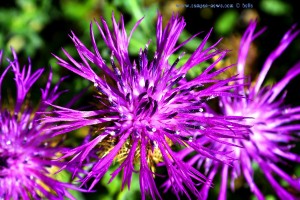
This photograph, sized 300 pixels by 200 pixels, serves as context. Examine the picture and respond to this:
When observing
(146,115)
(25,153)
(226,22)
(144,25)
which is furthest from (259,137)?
(226,22)

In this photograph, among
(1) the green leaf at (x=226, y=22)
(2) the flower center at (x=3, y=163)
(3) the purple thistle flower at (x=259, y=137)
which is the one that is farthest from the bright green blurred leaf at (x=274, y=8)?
(2) the flower center at (x=3, y=163)

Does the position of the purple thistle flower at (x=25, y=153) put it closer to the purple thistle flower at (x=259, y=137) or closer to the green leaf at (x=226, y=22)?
the purple thistle flower at (x=259, y=137)

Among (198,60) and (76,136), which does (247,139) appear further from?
(76,136)

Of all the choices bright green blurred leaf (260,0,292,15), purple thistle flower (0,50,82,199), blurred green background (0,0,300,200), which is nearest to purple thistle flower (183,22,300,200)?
blurred green background (0,0,300,200)

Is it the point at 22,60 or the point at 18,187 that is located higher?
the point at 22,60

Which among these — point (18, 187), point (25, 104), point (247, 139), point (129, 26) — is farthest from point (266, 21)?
point (18, 187)

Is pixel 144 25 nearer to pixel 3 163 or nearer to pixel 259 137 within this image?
pixel 259 137
